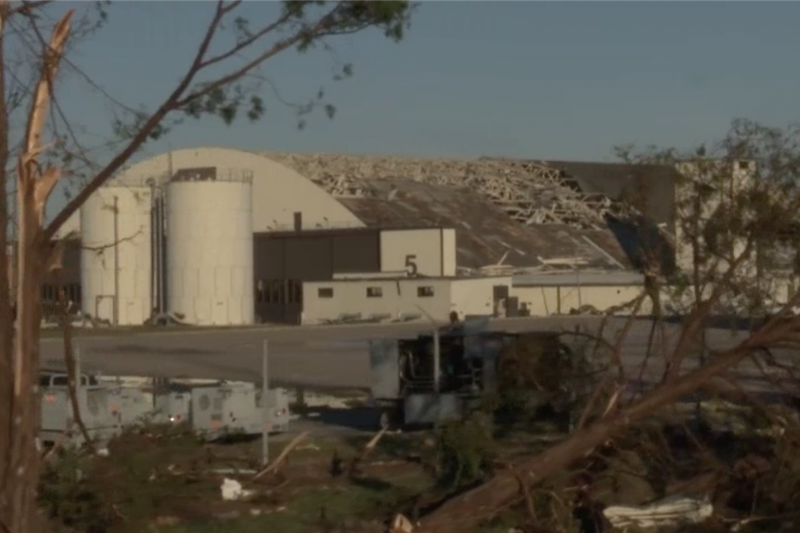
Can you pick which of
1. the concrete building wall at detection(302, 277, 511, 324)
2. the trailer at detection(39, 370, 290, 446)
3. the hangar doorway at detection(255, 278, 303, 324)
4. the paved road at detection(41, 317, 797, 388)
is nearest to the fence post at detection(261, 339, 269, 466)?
the trailer at detection(39, 370, 290, 446)

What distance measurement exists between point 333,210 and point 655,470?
218 feet

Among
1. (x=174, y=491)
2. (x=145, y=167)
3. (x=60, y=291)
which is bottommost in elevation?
(x=174, y=491)

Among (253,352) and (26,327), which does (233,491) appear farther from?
(253,352)

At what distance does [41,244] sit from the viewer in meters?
10.4

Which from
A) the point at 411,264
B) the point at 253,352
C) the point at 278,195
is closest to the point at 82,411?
the point at 253,352

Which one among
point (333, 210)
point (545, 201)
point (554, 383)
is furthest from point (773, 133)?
point (545, 201)

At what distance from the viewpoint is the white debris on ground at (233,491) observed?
19.0 metres

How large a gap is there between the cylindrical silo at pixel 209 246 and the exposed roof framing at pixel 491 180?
10.1m

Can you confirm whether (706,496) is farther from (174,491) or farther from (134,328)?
(134,328)

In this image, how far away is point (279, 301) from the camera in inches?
3187

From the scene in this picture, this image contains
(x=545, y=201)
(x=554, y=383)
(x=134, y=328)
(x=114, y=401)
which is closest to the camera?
(x=554, y=383)

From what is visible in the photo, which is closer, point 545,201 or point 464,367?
point 464,367

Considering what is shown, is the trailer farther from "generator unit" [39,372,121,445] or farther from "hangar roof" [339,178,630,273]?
"hangar roof" [339,178,630,273]

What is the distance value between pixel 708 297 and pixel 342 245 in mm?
62279
